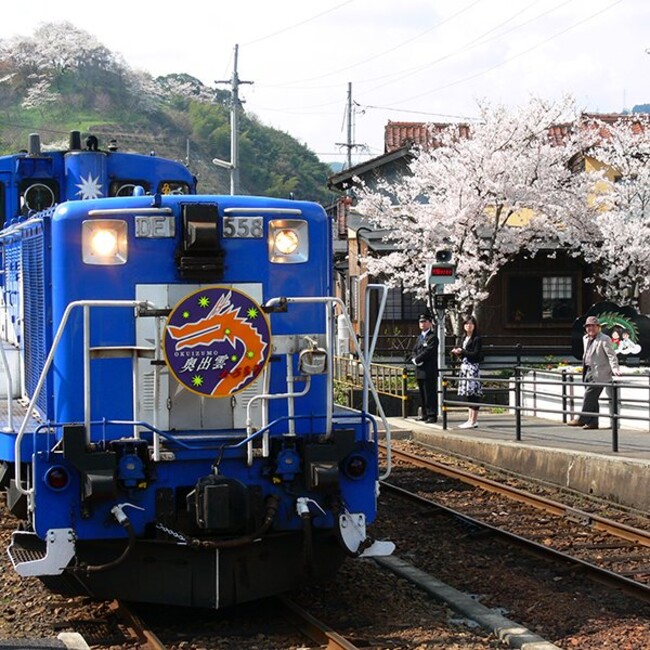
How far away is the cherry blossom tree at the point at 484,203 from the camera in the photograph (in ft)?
112

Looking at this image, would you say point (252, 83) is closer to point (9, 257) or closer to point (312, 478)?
point (9, 257)

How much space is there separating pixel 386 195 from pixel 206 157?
66392 millimetres

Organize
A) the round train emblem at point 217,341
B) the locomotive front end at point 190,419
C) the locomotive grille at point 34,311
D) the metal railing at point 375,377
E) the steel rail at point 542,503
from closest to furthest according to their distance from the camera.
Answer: the locomotive front end at point 190,419
the round train emblem at point 217,341
the locomotive grille at point 34,311
the steel rail at point 542,503
the metal railing at point 375,377

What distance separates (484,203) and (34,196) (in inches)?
995

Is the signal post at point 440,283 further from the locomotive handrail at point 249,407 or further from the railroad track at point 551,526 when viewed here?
the locomotive handrail at point 249,407

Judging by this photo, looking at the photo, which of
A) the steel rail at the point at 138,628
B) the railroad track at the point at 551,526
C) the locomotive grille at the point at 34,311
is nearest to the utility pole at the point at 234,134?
the railroad track at the point at 551,526

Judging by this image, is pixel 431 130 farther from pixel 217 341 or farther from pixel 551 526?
pixel 217 341

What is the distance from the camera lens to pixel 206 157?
102 metres

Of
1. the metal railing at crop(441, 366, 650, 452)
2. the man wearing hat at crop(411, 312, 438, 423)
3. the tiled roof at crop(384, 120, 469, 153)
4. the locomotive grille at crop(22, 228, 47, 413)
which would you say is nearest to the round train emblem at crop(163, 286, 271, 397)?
the locomotive grille at crop(22, 228, 47, 413)

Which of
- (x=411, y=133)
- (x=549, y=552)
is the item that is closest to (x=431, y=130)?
(x=411, y=133)

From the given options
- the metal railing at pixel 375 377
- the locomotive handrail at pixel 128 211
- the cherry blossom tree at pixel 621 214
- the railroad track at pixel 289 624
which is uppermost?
the cherry blossom tree at pixel 621 214

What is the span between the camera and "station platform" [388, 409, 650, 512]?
40.4 ft

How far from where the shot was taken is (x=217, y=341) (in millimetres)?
7180

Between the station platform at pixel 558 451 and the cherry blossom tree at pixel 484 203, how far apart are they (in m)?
15.7
